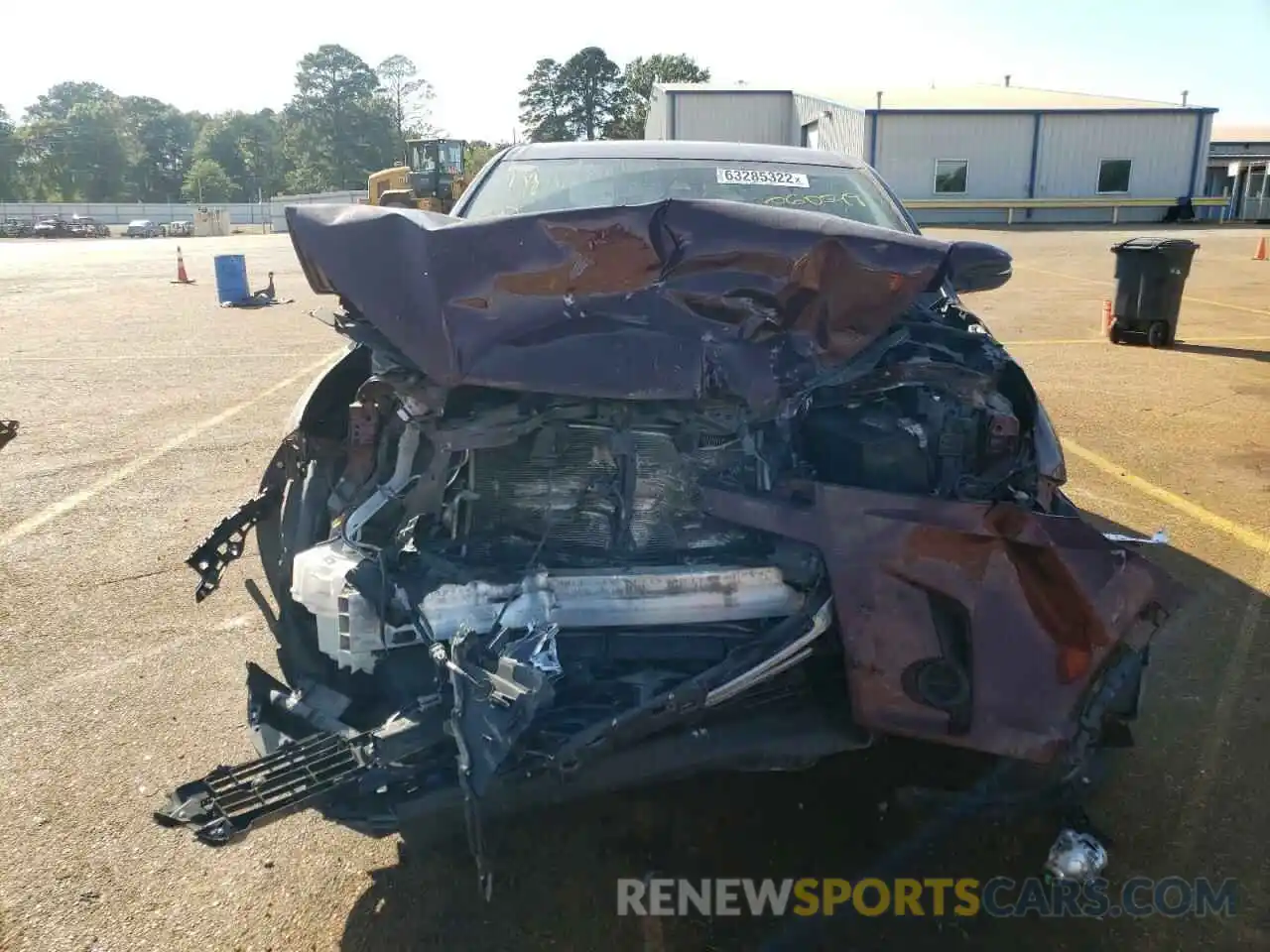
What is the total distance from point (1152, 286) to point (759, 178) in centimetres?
829

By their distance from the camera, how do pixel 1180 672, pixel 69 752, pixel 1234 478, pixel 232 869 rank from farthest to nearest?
1. pixel 1234 478
2. pixel 1180 672
3. pixel 69 752
4. pixel 232 869

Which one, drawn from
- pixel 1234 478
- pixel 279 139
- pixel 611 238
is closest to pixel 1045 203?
pixel 1234 478

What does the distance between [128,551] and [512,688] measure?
11.7 feet

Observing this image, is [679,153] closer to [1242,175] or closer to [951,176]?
[951,176]

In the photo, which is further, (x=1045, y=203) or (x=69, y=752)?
(x=1045, y=203)

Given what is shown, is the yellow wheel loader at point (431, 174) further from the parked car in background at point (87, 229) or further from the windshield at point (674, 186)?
the parked car in background at point (87, 229)

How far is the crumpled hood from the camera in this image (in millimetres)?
2543

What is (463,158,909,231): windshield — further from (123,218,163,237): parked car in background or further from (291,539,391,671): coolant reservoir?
(123,218,163,237): parked car in background

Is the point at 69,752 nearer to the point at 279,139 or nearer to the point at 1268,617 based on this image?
the point at 1268,617

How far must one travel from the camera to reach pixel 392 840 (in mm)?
2859

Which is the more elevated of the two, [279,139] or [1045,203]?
[279,139]

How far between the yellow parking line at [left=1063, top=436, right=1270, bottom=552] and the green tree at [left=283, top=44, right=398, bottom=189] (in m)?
87.3

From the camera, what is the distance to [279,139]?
94500mm

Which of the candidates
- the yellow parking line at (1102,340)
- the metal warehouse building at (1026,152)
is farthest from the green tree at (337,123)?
the yellow parking line at (1102,340)
